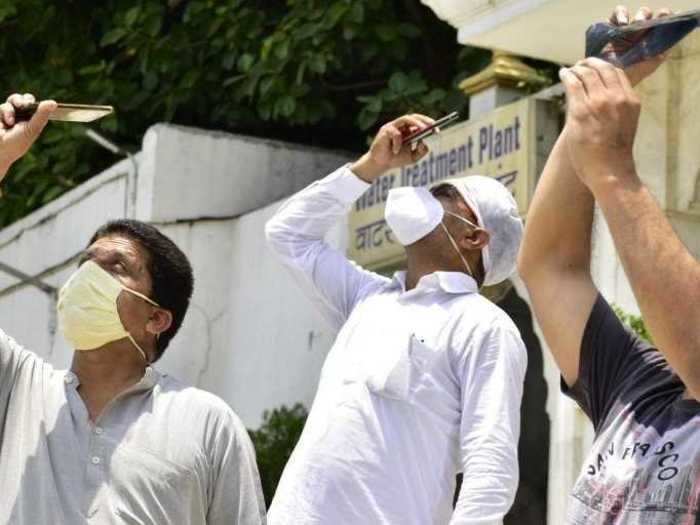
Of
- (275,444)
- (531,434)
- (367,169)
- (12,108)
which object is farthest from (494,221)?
(275,444)

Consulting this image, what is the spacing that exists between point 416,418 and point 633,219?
201 centimetres

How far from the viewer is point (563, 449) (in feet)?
25.9

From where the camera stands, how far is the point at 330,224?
5742 mm

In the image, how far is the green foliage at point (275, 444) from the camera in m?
9.54

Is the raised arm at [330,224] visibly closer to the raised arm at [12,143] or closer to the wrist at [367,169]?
the wrist at [367,169]

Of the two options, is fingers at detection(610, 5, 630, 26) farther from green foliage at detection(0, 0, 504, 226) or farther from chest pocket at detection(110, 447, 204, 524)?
green foliage at detection(0, 0, 504, 226)

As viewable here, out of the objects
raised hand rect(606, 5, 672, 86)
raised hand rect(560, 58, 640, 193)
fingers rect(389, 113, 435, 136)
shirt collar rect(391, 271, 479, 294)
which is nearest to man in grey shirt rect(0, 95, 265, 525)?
shirt collar rect(391, 271, 479, 294)

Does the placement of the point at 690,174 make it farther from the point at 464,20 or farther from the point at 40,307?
the point at 40,307

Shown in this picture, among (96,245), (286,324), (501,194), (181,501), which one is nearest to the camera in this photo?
(181,501)

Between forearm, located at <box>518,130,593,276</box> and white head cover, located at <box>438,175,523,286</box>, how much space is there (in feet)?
5.84

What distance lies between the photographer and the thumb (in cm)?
425

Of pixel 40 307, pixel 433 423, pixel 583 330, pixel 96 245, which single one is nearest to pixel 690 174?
pixel 433 423

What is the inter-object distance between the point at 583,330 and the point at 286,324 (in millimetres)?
6910

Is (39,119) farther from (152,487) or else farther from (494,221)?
(494,221)
